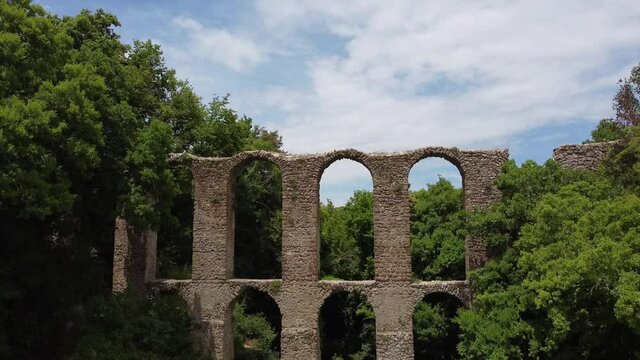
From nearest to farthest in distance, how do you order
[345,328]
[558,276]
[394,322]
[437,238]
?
[558,276], [394,322], [437,238], [345,328]

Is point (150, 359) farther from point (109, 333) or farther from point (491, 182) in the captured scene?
point (491, 182)

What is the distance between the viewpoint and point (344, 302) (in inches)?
1015

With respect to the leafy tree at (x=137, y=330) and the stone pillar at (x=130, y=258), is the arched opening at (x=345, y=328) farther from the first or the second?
the stone pillar at (x=130, y=258)

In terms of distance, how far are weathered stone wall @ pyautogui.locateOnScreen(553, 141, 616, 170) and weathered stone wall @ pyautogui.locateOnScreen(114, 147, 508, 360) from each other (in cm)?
182

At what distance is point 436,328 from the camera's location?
22812 mm

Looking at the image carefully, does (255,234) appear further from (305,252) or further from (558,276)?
(558,276)

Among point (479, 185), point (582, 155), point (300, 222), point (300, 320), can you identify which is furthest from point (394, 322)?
point (582, 155)

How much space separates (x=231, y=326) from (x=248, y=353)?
7.19 feet

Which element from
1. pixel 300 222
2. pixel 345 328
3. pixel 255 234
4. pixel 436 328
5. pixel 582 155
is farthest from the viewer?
pixel 345 328

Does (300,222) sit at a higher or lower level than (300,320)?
higher

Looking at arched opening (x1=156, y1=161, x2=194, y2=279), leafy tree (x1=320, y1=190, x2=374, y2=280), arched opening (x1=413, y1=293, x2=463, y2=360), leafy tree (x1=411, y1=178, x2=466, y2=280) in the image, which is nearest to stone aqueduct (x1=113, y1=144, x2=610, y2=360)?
arched opening (x1=156, y1=161, x2=194, y2=279)

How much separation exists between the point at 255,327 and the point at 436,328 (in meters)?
7.20

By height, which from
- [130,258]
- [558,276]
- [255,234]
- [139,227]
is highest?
[255,234]

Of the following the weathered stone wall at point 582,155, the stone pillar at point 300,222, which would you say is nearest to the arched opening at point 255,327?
the stone pillar at point 300,222
